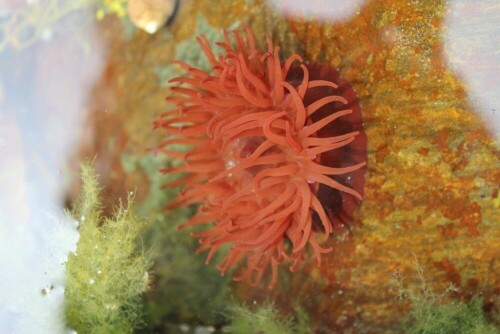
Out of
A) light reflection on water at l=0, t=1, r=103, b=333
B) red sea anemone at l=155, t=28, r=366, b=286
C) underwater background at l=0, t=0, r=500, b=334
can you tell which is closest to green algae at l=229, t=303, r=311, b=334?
underwater background at l=0, t=0, r=500, b=334

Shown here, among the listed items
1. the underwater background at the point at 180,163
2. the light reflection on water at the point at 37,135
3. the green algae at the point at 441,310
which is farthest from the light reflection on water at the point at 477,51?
the light reflection on water at the point at 37,135

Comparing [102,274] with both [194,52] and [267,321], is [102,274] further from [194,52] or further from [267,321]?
[194,52]

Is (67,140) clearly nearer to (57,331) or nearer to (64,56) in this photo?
(64,56)

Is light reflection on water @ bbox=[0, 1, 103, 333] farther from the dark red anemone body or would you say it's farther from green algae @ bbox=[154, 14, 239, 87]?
the dark red anemone body

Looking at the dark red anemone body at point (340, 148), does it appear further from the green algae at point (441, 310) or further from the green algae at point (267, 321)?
the green algae at point (267, 321)

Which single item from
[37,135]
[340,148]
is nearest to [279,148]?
[340,148]

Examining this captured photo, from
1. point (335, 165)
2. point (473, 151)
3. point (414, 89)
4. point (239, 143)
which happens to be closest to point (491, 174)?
point (473, 151)
